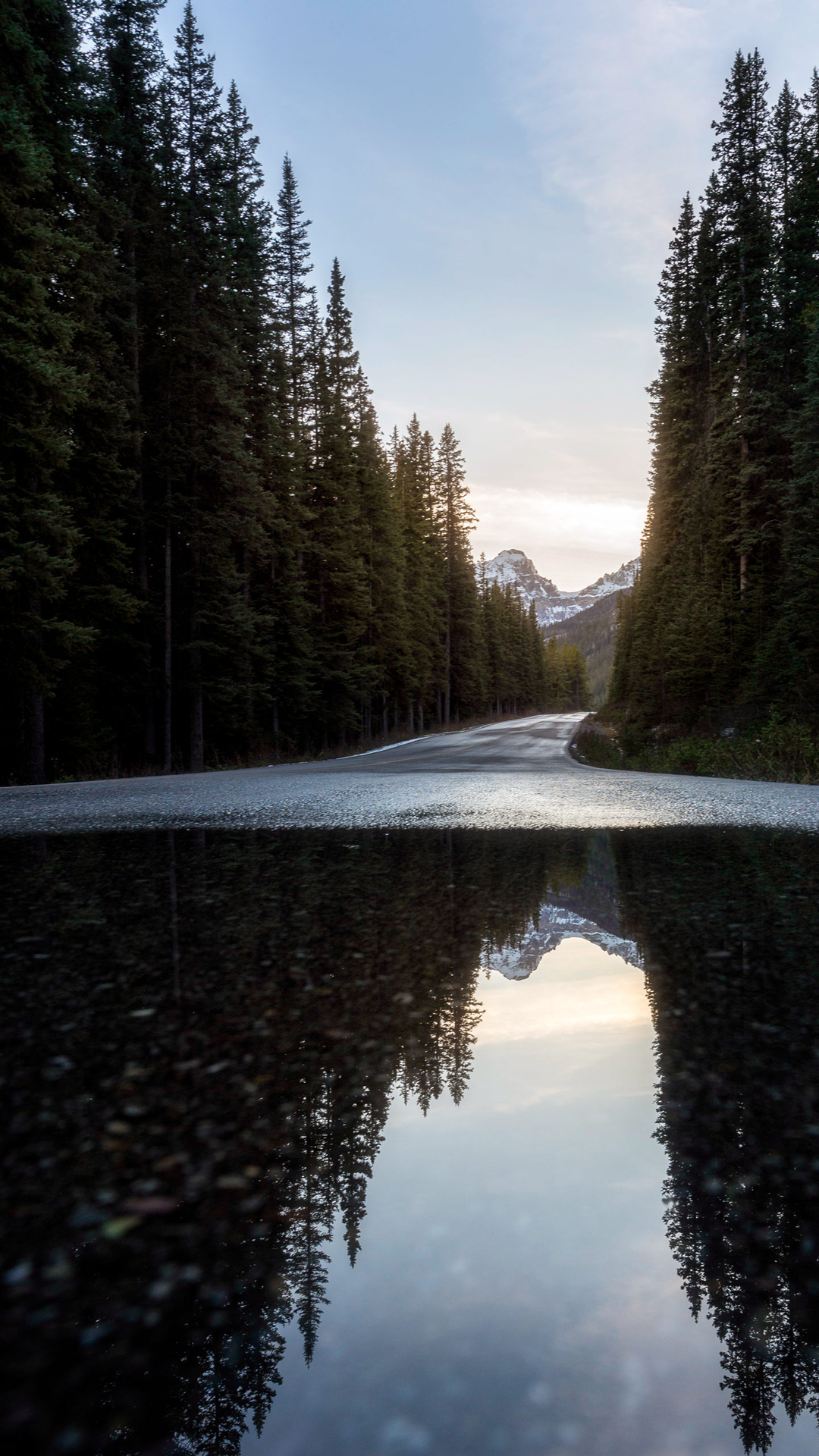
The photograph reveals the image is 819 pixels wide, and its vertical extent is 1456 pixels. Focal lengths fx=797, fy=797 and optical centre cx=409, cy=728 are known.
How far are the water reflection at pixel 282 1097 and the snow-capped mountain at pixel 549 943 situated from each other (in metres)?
0.02

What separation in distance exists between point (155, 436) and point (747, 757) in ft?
57.4

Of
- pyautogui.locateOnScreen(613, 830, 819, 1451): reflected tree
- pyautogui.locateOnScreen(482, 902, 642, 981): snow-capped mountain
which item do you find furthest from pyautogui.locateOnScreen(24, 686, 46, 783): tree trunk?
pyautogui.locateOnScreen(613, 830, 819, 1451): reflected tree

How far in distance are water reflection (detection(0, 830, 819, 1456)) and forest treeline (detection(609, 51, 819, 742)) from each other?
Answer: 18.3 meters

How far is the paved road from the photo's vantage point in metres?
9.09

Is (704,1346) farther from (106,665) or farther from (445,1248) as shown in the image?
(106,665)

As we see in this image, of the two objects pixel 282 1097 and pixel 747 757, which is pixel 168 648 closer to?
pixel 747 757

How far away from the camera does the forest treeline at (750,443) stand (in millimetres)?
22188

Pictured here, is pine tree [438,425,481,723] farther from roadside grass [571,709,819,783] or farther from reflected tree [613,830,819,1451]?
reflected tree [613,830,819,1451]

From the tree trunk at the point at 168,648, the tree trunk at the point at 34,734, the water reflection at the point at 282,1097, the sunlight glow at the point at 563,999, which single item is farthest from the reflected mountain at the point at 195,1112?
the tree trunk at the point at 168,648

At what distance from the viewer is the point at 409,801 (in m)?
11.7

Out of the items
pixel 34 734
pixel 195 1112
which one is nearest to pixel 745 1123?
pixel 195 1112

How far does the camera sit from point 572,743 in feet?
108

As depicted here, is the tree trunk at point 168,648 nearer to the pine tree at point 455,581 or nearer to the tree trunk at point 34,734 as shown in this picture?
the tree trunk at point 34,734

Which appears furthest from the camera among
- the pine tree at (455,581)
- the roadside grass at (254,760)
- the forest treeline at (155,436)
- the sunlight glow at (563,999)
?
the pine tree at (455,581)
